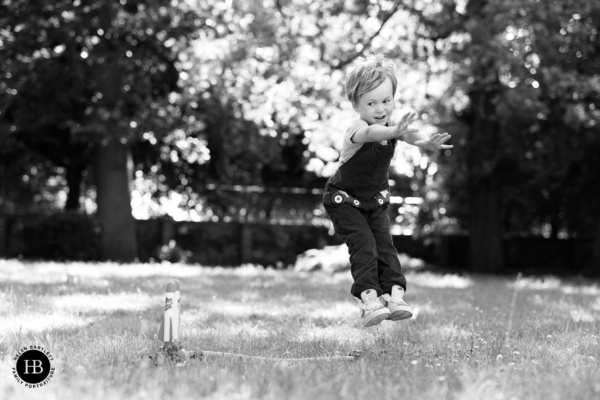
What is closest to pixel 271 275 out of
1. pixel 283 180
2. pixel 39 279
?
pixel 39 279

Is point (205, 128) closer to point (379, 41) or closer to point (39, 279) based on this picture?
point (379, 41)

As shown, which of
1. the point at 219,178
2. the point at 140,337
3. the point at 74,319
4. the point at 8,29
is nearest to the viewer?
the point at 140,337

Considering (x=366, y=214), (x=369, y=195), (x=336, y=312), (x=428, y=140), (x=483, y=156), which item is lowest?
(x=336, y=312)

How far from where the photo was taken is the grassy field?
139 inches

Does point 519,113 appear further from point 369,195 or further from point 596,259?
point 369,195

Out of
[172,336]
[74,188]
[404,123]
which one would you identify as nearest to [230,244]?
[74,188]

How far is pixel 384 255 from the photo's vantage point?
5500mm

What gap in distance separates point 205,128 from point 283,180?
925 cm

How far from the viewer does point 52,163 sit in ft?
68.3

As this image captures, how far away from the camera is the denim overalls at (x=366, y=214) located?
5.23 meters

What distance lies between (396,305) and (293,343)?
760mm

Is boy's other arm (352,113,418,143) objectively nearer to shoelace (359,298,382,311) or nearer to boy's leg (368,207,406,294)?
boy's leg (368,207,406,294)

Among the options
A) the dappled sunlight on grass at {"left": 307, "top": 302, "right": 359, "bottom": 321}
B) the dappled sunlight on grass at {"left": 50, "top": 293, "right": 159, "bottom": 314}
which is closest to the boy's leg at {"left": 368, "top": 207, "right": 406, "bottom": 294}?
the dappled sunlight on grass at {"left": 307, "top": 302, "right": 359, "bottom": 321}
